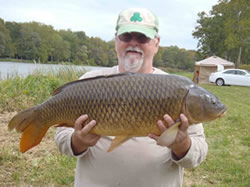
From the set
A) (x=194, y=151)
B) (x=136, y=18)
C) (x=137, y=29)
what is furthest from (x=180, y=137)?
(x=136, y=18)

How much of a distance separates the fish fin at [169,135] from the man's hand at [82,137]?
14.3 inches

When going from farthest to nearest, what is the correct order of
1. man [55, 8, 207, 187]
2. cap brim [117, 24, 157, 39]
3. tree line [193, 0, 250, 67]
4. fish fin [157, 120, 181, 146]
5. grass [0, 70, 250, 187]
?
tree line [193, 0, 250, 67] < grass [0, 70, 250, 187] < cap brim [117, 24, 157, 39] < man [55, 8, 207, 187] < fish fin [157, 120, 181, 146]

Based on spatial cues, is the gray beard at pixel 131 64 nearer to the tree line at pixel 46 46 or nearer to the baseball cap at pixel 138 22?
the baseball cap at pixel 138 22

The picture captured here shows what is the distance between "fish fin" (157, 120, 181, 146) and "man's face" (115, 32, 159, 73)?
61cm

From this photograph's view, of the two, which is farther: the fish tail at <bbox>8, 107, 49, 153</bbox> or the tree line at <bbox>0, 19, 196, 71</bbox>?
the tree line at <bbox>0, 19, 196, 71</bbox>

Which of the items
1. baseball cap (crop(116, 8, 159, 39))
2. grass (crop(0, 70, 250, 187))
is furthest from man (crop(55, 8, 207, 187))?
grass (crop(0, 70, 250, 187))

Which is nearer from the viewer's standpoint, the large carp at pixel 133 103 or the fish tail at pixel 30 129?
the large carp at pixel 133 103

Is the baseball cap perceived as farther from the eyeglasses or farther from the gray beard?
the gray beard

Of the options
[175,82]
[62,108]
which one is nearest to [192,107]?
[175,82]

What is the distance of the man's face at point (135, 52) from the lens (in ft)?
6.01

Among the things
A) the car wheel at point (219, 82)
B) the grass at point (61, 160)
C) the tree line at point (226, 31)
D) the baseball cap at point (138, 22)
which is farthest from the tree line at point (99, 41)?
the baseball cap at point (138, 22)

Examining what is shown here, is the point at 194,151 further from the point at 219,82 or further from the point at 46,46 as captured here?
the point at 46,46

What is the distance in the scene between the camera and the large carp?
1.37m

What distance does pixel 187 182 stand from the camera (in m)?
3.25
